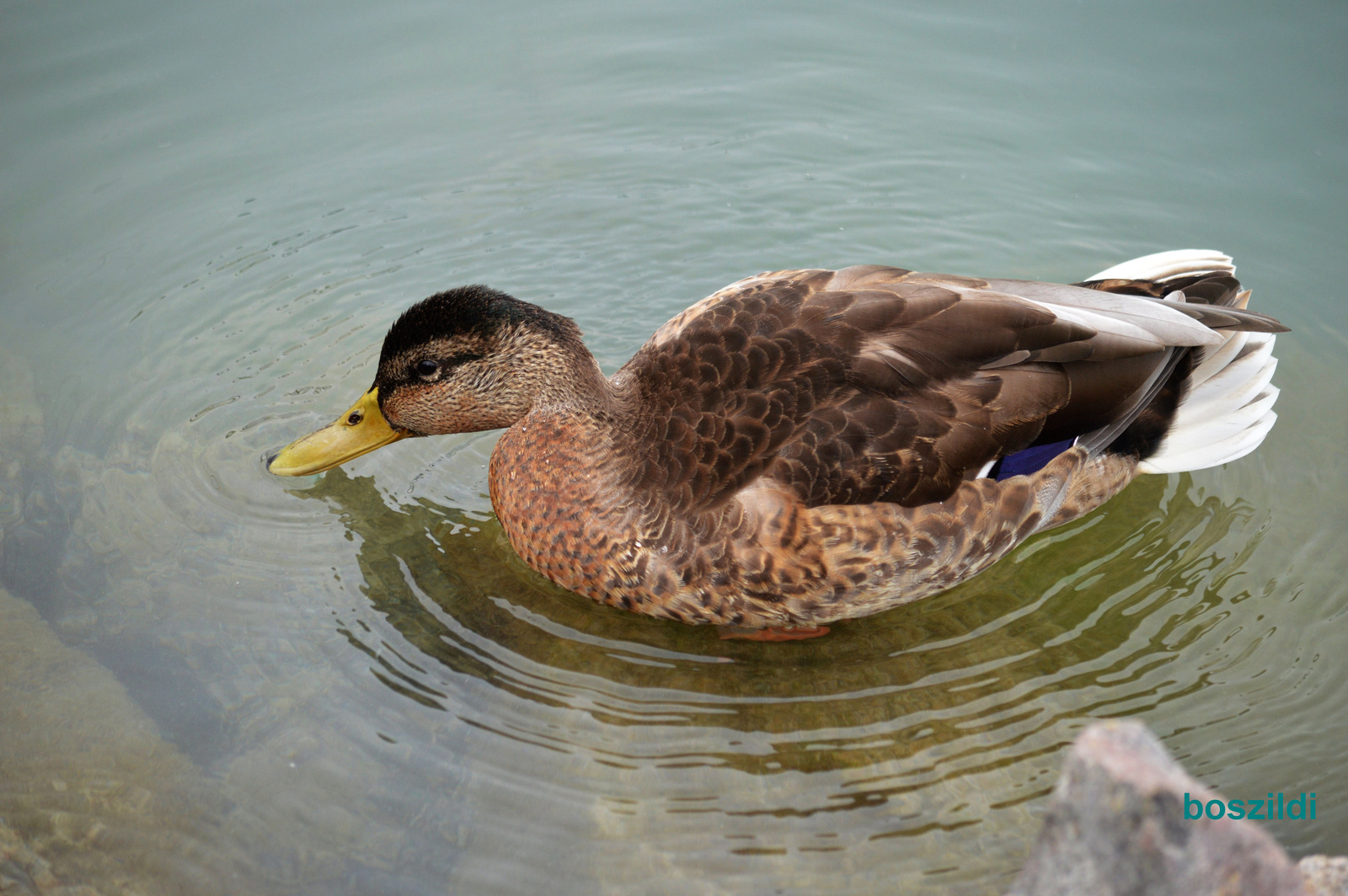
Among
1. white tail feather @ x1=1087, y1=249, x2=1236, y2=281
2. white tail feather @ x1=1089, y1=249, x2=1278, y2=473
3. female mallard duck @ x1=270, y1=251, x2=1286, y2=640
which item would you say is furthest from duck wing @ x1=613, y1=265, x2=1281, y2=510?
white tail feather @ x1=1087, y1=249, x2=1236, y2=281

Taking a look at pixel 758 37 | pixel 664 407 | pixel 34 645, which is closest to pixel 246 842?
pixel 34 645

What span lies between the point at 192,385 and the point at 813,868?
465 cm

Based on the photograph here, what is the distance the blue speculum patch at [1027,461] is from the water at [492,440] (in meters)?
0.68

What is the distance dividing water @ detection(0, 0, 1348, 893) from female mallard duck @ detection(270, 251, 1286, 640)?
0.41 m

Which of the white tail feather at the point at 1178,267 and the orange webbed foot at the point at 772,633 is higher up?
the white tail feather at the point at 1178,267

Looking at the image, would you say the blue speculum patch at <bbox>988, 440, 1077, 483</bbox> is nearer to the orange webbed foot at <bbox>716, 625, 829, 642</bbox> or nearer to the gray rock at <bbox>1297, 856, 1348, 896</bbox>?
the orange webbed foot at <bbox>716, 625, 829, 642</bbox>

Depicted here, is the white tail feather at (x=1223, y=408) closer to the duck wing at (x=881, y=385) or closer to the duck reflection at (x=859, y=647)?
the duck wing at (x=881, y=385)

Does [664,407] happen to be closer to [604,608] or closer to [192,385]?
[604,608]

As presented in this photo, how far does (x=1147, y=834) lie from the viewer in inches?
87.1

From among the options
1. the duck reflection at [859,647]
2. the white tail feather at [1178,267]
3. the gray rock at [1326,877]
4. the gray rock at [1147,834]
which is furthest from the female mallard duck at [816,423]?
the gray rock at [1147,834]

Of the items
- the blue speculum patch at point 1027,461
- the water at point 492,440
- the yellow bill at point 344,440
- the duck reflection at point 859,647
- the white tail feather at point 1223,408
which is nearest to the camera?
the water at point 492,440

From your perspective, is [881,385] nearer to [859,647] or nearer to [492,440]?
[859,647]

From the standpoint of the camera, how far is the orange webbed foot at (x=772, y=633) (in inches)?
185

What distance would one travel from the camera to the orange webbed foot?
15.4 ft
